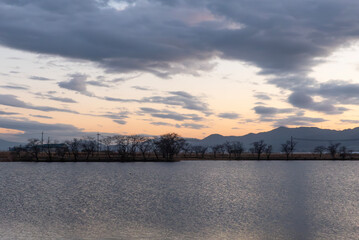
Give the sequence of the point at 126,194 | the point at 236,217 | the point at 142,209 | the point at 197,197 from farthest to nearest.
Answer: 1. the point at 126,194
2. the point at 197,197
3. the point at 142,209
4. the point at 236,217

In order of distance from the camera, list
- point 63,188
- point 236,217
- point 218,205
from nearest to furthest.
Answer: point 236,217, point 218,205, point 63,188

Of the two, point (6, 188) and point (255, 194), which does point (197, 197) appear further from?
point (6, 188)

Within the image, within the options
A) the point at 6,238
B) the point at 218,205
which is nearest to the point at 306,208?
the point at 218,205

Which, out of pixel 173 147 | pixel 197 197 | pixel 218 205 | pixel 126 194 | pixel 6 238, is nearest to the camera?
pixel 6 238

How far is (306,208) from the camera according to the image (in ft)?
147

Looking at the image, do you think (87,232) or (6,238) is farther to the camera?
(87,232)

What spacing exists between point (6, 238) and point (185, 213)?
762 inches

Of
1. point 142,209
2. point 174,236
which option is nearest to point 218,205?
point 142,209

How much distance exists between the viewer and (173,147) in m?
197

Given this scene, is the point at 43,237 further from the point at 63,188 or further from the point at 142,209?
the point at 63,188

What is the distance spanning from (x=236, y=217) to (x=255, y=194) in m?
20.1

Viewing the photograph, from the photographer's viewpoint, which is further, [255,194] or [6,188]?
[6,188]

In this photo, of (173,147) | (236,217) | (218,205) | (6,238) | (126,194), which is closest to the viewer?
(6,238)

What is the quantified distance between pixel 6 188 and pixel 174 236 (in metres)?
47.8
